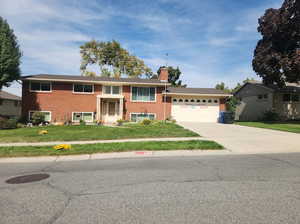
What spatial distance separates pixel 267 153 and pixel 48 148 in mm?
9932

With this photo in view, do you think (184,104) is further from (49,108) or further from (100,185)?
(100,185)

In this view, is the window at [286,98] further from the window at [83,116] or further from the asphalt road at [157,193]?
the window at [83,116]

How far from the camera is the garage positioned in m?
21.8

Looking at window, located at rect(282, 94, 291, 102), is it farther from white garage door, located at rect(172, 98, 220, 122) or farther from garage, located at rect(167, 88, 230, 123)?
white garage door, located at rect(172, 98, 220, 122)

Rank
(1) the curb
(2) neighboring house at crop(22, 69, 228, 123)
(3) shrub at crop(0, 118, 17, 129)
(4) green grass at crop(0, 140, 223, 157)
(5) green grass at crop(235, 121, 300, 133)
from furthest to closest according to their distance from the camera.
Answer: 1. (2) neighboring house at crop(22, 69, 228, 123)
2. (3) shrub at crop(0, 118, 17, 129)
3. (5) green grass at crop(235, 121, 300, 133)
4. (4) green grass at crop(0, 140, 223, 157)
5. (1) the curb

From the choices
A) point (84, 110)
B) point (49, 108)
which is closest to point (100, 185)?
point (84, 110)

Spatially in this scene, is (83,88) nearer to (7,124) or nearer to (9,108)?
(7,124)

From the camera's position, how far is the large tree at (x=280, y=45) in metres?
19.7

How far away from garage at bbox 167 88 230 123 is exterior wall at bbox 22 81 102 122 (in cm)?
969

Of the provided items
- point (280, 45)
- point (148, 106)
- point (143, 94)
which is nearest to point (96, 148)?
point (148, 106)

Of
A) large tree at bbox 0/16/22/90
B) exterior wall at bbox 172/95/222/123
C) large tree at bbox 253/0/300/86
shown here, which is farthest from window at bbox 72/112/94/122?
large tree at bbox 253/0/300/86

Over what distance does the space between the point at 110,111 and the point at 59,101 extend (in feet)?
18.7

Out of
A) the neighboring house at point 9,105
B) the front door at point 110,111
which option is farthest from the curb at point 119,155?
the neighboring house at point 9,105

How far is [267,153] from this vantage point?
7617 millimetres
